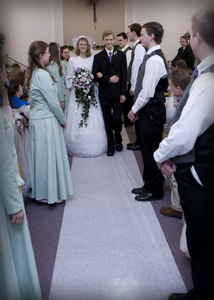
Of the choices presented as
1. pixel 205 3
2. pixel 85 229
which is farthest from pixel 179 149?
pixel 85 229

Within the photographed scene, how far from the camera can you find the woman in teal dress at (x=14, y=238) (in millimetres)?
1236

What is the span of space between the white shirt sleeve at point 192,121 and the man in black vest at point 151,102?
1296 millimetres

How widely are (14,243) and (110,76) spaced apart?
10.5ft

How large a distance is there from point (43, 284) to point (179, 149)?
46.2 inches

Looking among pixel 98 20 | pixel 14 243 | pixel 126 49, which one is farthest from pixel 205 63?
pixel 98 20

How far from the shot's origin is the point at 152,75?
8.80 feet

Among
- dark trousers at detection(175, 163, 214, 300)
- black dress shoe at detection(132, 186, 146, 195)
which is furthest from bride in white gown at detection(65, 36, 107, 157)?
dark trousers at detection(175, 163, 214, 300)

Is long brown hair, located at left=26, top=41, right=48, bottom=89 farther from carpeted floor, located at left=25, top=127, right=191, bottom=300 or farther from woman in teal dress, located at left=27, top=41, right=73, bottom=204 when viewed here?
carpeted floor, located at left=25, top=127, right=191, bottom=300

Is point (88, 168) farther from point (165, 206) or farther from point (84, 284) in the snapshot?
point (84, 284)

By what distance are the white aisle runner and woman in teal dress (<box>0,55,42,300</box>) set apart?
174mm

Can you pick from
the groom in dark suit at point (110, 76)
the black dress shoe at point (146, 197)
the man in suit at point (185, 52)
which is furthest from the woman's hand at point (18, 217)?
the groom in dark suit at point (110, 76)

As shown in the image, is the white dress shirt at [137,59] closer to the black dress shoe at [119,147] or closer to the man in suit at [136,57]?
the man in suit at [136,57]

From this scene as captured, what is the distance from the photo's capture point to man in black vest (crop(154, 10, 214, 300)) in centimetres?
131

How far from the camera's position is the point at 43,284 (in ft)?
6.45
